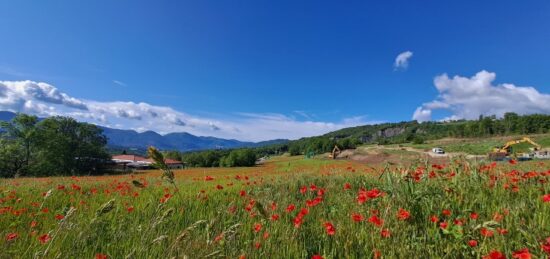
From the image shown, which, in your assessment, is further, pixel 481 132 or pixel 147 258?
pixel 481 132

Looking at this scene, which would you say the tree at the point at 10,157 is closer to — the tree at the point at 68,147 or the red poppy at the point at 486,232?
the tree at the point at 68,147

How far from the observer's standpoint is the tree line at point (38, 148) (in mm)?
53281

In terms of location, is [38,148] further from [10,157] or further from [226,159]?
[226,159]

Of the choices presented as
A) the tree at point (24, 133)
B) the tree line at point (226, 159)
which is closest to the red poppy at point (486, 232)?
the tree at point (24, 133)

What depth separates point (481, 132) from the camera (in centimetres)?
13212

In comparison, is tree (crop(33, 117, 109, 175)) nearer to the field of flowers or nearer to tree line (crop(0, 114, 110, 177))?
tree line (crop(0, 114, 110, 177))

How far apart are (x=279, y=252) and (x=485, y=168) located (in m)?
4.46

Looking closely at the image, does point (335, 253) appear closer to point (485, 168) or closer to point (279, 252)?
point (279, 252)

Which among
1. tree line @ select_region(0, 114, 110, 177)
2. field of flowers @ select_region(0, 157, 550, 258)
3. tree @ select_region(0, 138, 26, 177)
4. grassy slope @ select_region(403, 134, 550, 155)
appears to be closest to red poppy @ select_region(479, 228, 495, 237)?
field of flowers @ select_region(0, 157, 550, 258)

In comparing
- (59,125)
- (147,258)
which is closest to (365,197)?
(147,258)

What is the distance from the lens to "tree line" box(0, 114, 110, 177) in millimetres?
53281

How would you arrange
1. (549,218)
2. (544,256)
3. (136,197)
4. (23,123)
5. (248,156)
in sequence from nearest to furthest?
(544,256), (549,218), (136,197), (23,123), (248,156)

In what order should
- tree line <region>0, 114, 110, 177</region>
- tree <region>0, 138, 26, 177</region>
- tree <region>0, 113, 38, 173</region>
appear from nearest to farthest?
tree <region>0, 138, 26, 177</region> → tree line <region>0, 114, 110, 177</region> → tree <region>0, 113, 38, 173</region>

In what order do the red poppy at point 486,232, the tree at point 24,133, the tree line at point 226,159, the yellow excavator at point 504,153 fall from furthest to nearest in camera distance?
the tree line at point 226,159
the tree at point 24,133
the yellow excavator at point 504,153
the red poppy at point 486,232
